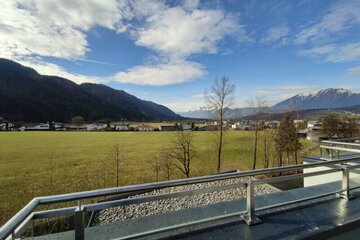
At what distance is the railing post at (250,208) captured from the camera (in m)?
2.87

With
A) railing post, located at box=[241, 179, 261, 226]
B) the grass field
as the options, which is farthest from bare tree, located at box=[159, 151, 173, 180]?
railing post, located at box=[241, 179, 261, 226]

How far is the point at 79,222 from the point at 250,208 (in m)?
1.82

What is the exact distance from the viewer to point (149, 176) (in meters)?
26.5

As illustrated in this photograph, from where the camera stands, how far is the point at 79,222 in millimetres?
2258

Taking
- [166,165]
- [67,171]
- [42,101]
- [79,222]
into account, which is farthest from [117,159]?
[42,101]

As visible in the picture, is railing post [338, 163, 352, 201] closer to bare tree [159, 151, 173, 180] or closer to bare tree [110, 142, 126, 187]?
bare tree [110, 142, 126, 187]

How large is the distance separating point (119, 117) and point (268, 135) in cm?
14193

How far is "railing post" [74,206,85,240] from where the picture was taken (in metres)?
2.18

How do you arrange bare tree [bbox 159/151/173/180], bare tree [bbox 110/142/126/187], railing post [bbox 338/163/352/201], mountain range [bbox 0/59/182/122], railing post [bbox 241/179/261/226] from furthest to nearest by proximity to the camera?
mountain range [bbox 0/59/182/122] < bare tree [bbox 159/151/173/180] < bare tree [bbox 110/142/126/187] < railing post [bbox 338/163/352/201] < railing post [bbox 241/179/261/226]

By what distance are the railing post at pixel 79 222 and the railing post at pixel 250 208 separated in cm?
174

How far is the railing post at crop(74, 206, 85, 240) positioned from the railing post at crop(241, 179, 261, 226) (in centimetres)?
174

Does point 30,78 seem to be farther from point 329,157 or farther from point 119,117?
point 329,157

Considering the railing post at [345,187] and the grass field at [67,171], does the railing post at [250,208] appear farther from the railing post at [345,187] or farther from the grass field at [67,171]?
the grass field at [67,171]

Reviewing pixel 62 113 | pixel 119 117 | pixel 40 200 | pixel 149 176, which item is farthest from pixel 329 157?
pixel 119 117
